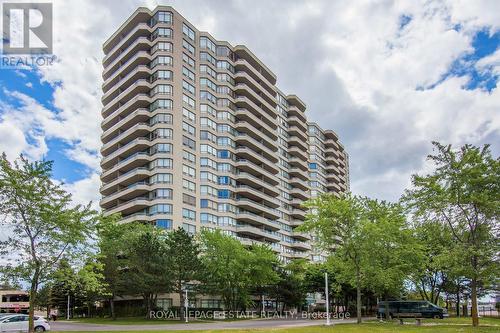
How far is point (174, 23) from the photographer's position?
9888 cm

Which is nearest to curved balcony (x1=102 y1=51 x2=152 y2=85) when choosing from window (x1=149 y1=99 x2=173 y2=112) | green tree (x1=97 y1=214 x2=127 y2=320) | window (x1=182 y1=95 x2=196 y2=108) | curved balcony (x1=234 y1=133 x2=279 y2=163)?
window (x1=149 y1=99 x2=173 y2=112)

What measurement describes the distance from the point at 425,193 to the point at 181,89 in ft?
211

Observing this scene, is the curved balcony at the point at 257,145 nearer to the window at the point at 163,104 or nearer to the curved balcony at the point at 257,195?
the curved balcony at the point at 257,195

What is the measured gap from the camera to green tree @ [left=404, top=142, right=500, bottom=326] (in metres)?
39.9

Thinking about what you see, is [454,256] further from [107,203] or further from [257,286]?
[107,203]

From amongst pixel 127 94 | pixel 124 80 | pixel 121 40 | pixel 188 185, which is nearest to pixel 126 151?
pixel 127 94

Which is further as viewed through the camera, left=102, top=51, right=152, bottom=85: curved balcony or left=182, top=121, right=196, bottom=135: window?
left=102, top=51, right=152, bottom=85: curved balcony

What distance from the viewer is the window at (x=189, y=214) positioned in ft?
299

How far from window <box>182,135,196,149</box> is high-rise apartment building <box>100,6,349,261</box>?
20cm

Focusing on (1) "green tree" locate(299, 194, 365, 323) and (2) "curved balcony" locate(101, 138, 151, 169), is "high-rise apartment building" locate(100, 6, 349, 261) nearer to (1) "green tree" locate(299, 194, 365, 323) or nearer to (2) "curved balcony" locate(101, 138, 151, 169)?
(2) "curved balcony" locate(101, 138, 151, 169)

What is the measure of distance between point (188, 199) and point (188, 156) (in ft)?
28.5

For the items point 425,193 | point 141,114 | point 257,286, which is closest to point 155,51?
point 141,114

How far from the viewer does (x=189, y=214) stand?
9281 cm

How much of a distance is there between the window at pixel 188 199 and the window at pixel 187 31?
33.7 meters
